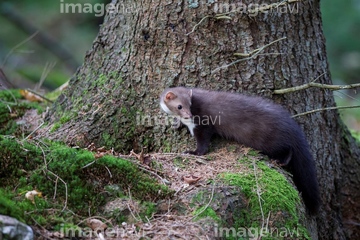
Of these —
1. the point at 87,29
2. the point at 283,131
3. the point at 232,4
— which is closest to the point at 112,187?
the point at 283,131

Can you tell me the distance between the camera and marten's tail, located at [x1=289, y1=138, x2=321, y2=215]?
5289 millimetres

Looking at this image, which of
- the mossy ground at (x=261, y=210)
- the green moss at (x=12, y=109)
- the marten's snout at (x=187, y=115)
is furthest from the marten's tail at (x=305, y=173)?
the green moss at (x=12, y=109)

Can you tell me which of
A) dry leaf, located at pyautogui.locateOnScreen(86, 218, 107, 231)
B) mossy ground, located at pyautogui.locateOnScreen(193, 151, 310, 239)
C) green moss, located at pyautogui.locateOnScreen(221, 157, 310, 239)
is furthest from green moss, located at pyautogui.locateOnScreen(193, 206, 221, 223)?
dry leaf, located at pyautogui.locateOnScreen(86, 218, 107, 231)

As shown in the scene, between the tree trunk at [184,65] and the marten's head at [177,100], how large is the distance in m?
0.16

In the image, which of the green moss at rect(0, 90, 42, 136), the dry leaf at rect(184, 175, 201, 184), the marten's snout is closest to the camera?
the dry leaf at rect(184, 175, 201, 184)

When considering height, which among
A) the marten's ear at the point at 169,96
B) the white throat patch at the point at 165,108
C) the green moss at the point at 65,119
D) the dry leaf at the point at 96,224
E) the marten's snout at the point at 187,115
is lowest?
the dry leaf at the point at 96,224

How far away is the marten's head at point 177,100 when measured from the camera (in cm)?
533

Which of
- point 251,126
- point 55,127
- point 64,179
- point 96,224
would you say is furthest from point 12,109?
point 96,224

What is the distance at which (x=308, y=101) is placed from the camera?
19.2 ft

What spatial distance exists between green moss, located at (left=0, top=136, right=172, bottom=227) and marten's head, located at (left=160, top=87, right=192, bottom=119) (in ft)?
3.46

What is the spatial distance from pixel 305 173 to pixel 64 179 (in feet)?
8.01

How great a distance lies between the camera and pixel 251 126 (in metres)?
5.31

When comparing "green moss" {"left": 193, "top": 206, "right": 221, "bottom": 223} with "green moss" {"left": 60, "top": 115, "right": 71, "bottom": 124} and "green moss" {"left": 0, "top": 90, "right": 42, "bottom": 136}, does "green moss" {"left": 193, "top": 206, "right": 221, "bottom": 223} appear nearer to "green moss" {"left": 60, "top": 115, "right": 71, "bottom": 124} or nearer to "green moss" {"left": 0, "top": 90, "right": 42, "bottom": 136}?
"green moss" {"left": 60, "top": 115, "right": 71, "bottom": 124}

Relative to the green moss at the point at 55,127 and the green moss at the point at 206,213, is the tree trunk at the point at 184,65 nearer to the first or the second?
the green moss at the point at 55,127
